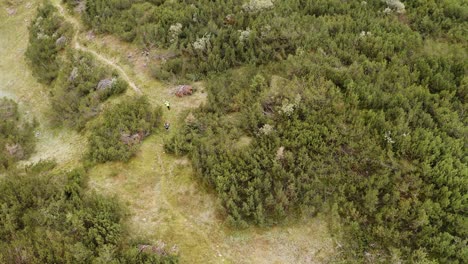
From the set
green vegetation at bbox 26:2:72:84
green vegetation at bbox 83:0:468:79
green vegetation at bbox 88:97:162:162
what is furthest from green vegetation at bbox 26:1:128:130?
green vegetation at bbox 83:0:468:79

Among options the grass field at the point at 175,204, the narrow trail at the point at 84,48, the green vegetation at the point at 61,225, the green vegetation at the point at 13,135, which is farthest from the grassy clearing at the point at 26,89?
the narrow trail at the point at 84,48

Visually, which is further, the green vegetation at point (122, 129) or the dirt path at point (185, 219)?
the green vegetation at point (122, 129)

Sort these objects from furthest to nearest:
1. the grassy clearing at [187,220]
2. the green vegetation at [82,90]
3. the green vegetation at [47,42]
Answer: the green vegetation at [47,42], the green vegetation at [82,90], the grassy clearing at [187,220]

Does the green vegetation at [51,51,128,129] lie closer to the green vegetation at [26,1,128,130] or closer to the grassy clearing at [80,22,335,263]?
the green vegetation at [26,1,128,130]

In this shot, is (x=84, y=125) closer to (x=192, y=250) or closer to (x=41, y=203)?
(x=41, y=203)

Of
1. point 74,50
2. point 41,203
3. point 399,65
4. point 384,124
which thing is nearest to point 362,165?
point 384,124

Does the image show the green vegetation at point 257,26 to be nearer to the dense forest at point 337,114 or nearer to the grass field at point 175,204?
the dense forest at point 337,114

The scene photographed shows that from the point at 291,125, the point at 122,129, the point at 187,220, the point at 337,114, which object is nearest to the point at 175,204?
the point at 187,220
